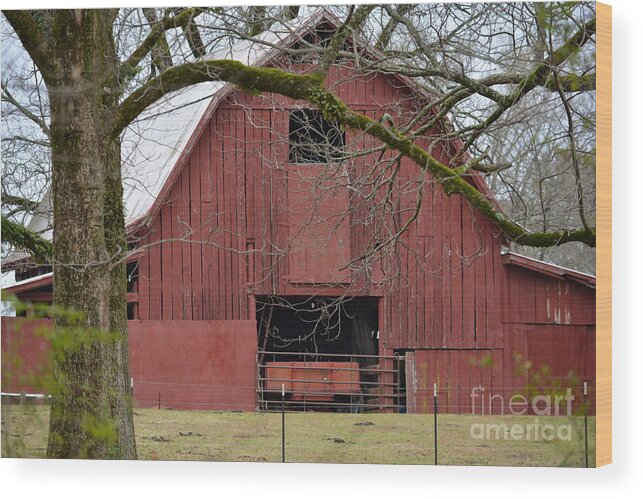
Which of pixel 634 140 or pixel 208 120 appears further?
pixel 208 120

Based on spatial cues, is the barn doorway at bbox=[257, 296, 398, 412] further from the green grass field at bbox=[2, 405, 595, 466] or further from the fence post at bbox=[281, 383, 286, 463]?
the green grass field at bbox=[2, 405, 595, 466]

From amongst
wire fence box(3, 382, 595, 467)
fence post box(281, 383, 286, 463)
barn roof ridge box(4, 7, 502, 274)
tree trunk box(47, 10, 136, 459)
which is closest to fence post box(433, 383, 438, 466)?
wire fence box(3, 382, 595, 467)

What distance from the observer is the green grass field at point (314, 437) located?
7.55m

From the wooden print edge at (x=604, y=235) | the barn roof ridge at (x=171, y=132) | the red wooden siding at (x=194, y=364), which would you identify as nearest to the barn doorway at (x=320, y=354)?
the red wooden siding at (x=194, y=364)

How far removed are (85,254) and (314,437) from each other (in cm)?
197

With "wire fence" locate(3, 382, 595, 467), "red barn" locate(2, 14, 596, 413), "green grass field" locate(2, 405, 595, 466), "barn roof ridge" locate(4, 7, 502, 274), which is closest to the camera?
"wire fence" locate(3, 382, 595, 467)

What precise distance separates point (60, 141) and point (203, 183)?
3.78 feet

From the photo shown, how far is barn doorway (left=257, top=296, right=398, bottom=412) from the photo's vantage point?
805cm

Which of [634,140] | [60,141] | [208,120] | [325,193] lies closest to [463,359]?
[325,193]

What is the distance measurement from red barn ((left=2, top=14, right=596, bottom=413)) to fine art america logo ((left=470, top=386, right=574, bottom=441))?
70mm

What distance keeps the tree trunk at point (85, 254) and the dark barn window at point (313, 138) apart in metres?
1.30

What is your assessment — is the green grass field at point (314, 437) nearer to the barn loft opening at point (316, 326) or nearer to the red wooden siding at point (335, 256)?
the red wooden siding at point (335, 256)

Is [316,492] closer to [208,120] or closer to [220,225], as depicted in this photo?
[220,225]

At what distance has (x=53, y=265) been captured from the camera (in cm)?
769
